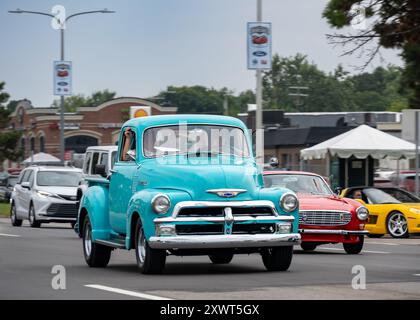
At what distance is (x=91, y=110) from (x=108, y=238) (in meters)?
91.7

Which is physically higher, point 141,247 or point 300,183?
point 300,183

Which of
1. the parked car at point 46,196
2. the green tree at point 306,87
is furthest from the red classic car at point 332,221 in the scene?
the green tree at point 306,87

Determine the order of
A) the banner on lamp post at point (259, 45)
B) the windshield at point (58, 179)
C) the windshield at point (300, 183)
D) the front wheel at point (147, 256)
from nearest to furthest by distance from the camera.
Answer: the front wheel at point (147, 256)
the windshield at point (300, 183)
the windshield at point (58, 179)
the banner on lamp post at point (259, 45)

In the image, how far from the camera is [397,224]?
2831 centimetres

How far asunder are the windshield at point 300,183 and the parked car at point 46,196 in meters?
11.0

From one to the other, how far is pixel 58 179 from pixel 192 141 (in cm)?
1811

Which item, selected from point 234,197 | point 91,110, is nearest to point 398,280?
point 234,197

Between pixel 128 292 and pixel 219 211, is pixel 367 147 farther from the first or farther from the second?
pixel 128 292

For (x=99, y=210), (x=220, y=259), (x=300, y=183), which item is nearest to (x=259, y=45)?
(x=300, y=183)

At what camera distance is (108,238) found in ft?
55.1

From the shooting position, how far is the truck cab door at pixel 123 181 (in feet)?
52.7

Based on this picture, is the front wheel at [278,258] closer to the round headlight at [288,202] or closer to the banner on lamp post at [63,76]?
the round headlight at [288,202]

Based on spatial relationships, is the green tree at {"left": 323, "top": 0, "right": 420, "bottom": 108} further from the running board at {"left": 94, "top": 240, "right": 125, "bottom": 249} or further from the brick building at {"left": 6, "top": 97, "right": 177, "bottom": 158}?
the brick building at {"left": 6, "top": 97, "right": 177, "bottom": 158}

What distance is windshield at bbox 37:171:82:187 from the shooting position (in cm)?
3362
